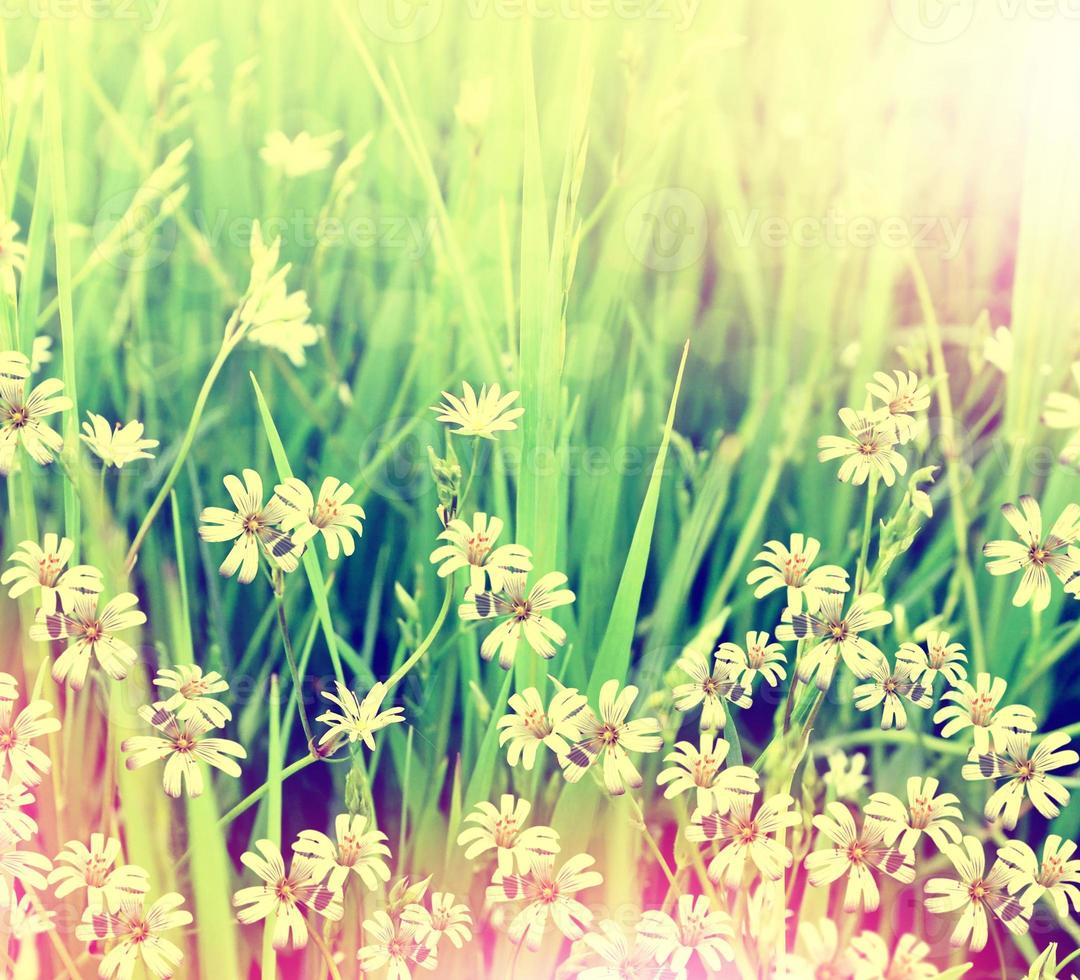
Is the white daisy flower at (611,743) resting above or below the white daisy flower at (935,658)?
below

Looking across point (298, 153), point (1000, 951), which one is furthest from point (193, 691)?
point (1000, 951)

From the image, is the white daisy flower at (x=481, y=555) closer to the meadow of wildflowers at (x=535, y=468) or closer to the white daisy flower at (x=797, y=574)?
the meadow of wildflowers at (x=535, y=468)

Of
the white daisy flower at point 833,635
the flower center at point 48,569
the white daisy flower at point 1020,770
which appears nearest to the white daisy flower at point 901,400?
the white daisy flower at point 833,635

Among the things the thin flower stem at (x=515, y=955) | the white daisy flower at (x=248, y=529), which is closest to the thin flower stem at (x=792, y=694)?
the thin flower stem at (x=515, y=955)

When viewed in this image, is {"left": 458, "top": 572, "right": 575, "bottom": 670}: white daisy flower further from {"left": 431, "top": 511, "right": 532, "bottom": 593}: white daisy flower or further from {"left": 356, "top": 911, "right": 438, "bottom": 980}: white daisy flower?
{"left": 356, "top": 911, "right": 438, "bottom": 980}: white daisy flower

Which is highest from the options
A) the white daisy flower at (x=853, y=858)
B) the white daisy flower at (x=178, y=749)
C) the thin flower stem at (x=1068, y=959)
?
the white daisy flower at (x=178, y=749)

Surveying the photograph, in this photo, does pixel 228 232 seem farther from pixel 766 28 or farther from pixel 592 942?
pixel 592 942

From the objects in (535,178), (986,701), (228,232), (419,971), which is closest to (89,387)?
(228,232)
